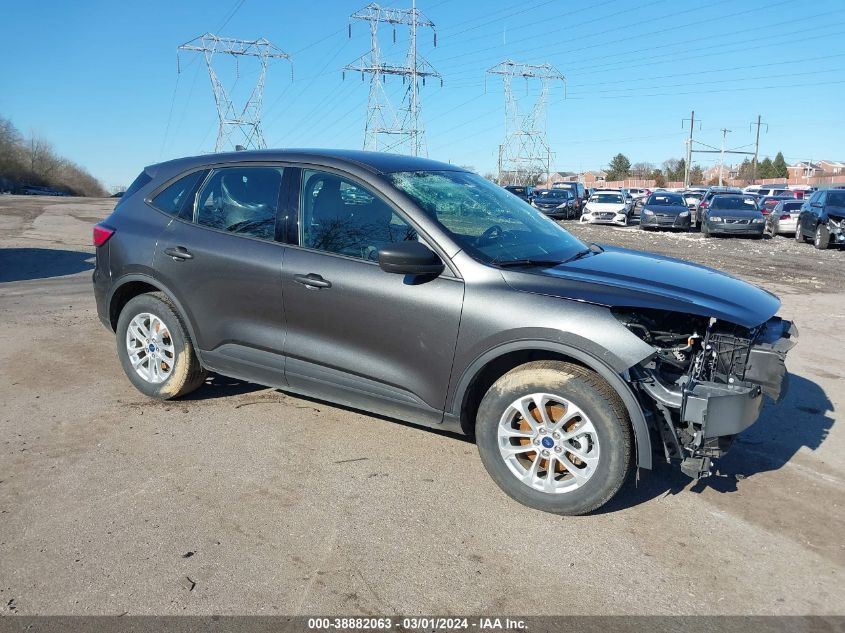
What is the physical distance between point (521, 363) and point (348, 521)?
124 centimetres

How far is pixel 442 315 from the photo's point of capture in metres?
3.71

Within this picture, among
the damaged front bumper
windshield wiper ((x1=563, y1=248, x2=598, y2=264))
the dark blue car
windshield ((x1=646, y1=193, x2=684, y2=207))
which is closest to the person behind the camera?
the damaged front bumper

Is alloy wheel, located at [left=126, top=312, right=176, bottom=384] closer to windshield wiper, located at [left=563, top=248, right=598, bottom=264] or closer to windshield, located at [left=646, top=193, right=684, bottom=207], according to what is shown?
windshield wiper, located at [left=563, top=248, right=598, bottom=264]

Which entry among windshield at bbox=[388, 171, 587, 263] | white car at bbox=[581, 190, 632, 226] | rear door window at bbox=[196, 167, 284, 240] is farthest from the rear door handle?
white car at bbox=[581, 190, 632, 226]

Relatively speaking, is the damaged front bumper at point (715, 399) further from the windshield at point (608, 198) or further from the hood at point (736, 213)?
the windshield at point (608, 198)

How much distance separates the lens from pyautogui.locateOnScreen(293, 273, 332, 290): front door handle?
160 inches

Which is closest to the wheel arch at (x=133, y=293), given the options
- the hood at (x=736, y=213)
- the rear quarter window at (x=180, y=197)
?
the rear quarter window at (x=180, y=197)

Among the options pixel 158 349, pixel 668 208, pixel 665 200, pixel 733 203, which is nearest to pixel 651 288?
pixel 158 349

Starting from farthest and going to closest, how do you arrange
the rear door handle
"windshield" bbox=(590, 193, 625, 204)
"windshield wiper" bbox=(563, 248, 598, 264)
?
"windshield" bbox=(590, 193, 625, 204)
the rear door handle
"windshield wiper" bbox=(563, 248, 598, 264)

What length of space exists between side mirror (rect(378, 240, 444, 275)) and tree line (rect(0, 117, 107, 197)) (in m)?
89.0

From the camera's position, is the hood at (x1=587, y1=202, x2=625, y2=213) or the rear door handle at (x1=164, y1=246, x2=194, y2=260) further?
the hood at (x1=587, y1=202, x2=625, y2=213)

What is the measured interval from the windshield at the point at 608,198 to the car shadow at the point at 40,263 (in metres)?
22.4

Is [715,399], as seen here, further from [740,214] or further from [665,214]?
[665,214]

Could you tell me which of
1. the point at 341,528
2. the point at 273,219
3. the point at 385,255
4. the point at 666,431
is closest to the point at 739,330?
the point at 666,431
